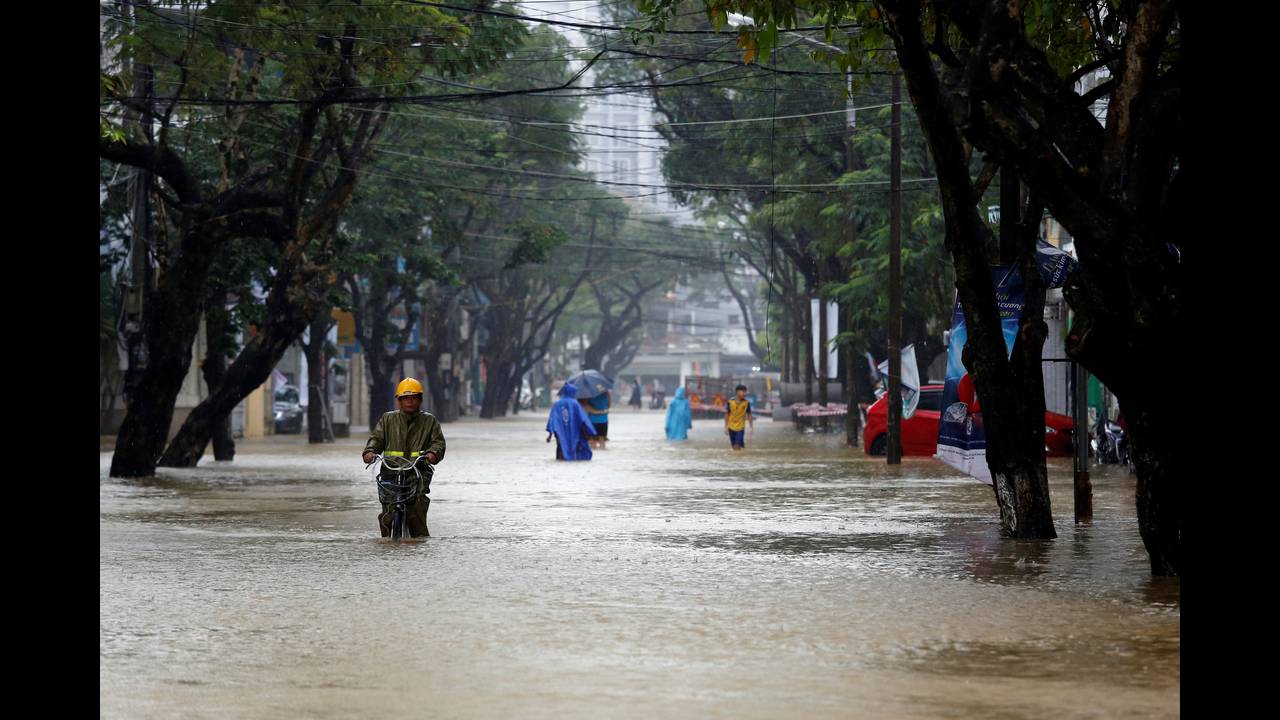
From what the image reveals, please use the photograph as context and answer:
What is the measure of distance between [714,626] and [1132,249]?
13.4 ft

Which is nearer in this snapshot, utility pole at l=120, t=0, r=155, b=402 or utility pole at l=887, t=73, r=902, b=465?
utility pole at l=120, t=0, r=155, b=402

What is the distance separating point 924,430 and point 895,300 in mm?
3510

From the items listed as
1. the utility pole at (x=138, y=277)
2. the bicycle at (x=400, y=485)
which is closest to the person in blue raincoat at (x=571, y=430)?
the utility pole at (x=138, y=277)

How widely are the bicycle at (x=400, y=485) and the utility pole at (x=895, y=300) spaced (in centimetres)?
1586

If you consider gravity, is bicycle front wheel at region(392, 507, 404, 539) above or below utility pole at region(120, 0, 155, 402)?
below

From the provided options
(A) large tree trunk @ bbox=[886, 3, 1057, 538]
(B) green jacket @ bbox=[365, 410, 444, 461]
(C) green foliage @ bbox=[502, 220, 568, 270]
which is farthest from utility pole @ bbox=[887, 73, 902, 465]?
(C) green foliage @ bbox=[502, 220, 568, 270]

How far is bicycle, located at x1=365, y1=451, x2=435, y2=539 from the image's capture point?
53.2 feet

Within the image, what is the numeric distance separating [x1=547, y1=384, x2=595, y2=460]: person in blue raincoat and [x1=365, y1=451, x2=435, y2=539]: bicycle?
668 inches

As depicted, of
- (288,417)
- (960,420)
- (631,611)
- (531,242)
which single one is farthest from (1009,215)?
(288,417)

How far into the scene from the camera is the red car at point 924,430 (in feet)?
106

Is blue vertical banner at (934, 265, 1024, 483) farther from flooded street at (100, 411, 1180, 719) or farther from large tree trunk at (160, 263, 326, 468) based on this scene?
large tree trunk at (160, 263, 326, 468)

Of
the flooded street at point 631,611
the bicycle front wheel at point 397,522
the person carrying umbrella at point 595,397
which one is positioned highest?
the person carrying umbrella at point 595,397

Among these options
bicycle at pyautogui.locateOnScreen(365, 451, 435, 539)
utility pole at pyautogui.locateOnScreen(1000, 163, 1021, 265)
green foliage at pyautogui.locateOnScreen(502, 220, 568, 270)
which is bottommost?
bicycle at pyautogui.locateOnScreen(365, 451, 435, 539)

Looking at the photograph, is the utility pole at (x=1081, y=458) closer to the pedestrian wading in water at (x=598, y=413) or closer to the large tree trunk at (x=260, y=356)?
the large tree trunk at (x=260, y=356)
